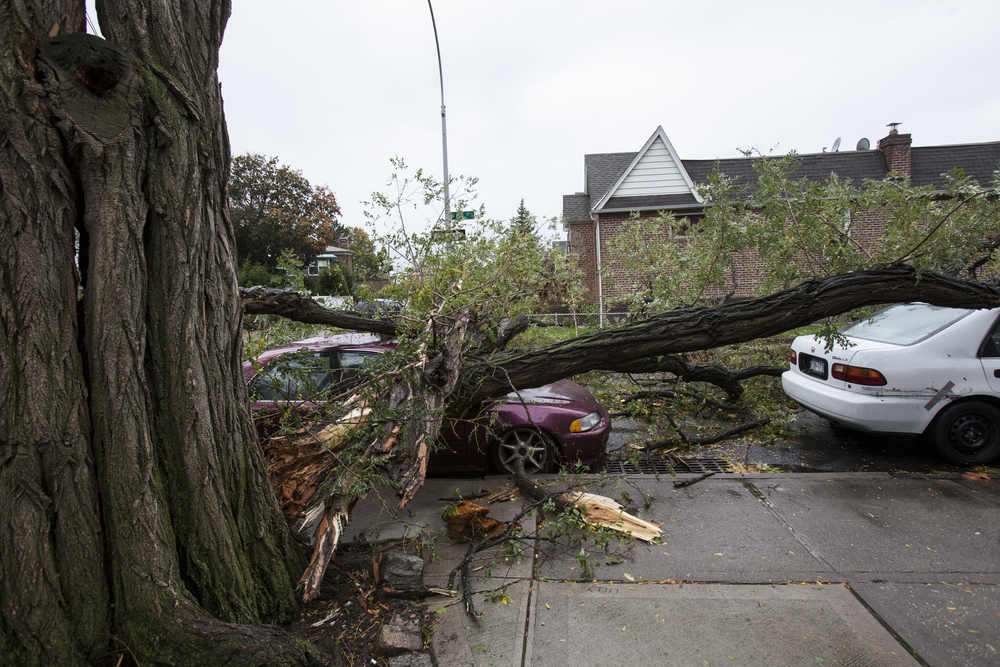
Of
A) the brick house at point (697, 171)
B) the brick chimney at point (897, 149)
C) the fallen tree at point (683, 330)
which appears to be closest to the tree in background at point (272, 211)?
the brick house at point (697, 171)

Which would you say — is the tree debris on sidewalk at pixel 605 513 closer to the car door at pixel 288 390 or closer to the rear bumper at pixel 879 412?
the car door at pixel 288 390

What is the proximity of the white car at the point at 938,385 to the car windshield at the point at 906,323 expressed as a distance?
0.05ft

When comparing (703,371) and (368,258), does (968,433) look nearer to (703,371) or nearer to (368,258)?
(703,371)

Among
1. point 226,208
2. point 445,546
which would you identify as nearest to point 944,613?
point 445,546

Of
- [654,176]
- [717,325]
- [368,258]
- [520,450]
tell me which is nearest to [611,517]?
[520,450]

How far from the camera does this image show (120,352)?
7.41 ft

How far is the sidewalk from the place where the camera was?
8.72 ft

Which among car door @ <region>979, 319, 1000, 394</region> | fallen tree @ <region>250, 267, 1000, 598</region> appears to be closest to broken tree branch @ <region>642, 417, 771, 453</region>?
fallen tree @ <region>250, 267, 1000, 598</region>

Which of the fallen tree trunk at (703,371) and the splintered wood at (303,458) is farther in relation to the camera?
the fallen tree trunk at (703,371)

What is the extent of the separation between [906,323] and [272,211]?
3667 centimetres

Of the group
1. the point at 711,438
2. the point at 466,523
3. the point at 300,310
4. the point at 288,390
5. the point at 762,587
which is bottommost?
the point at 711,438

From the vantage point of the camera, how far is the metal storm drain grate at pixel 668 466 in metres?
5.45

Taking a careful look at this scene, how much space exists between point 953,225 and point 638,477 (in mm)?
3817

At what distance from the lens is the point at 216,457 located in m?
2.52
